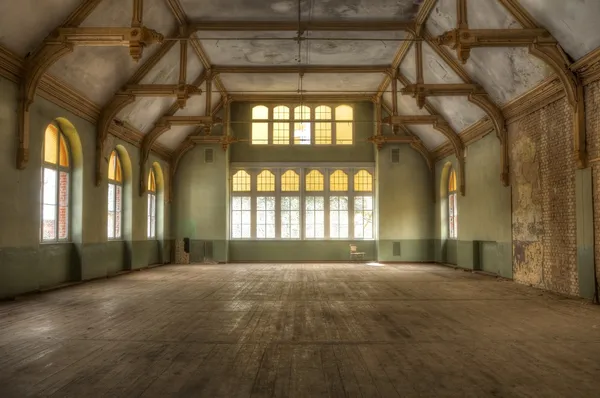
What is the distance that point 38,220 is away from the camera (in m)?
10.1

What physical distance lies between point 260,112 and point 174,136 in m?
3.75

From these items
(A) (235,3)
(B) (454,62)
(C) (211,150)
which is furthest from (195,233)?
(B) (454,62)

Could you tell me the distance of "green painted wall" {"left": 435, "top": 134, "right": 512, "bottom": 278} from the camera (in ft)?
42.6

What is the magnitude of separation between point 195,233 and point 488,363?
15830 mm

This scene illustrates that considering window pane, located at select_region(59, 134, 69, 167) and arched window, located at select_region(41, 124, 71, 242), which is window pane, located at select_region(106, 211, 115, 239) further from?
window pane, located at select_region(59, 134, 69, 167)

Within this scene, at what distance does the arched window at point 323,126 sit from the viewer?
20.2 metres

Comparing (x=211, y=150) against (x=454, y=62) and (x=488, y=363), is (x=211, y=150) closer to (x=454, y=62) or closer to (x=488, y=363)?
(x=454, y=62)

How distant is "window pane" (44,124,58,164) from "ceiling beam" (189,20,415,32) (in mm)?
4340

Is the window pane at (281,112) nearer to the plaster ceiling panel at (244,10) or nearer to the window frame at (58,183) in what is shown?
the plaster ceiling panel at (244,10)

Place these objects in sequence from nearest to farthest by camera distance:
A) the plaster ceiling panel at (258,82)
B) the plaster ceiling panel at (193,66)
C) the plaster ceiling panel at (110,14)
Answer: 1. the plaster ceiling panel at (110,14)
2. the plaster ceiling panel at (193,66)
3. the plaster ceiling panel at (258,82)

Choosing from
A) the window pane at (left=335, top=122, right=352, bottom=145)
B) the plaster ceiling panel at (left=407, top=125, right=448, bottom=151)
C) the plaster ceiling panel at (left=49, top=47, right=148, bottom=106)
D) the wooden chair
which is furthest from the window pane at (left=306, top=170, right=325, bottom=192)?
the plaster ceiling panel at (left=49, top=47, right=148, bottom=106)

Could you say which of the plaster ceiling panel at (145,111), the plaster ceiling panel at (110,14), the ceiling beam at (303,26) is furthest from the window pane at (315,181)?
the plaster ceiling panel at (110,14)

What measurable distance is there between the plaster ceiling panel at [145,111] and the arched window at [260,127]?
15.5 feet

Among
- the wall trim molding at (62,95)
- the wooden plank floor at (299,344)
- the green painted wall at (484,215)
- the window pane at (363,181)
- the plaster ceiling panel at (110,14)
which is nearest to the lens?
the wooden plank floor at (299,344)
